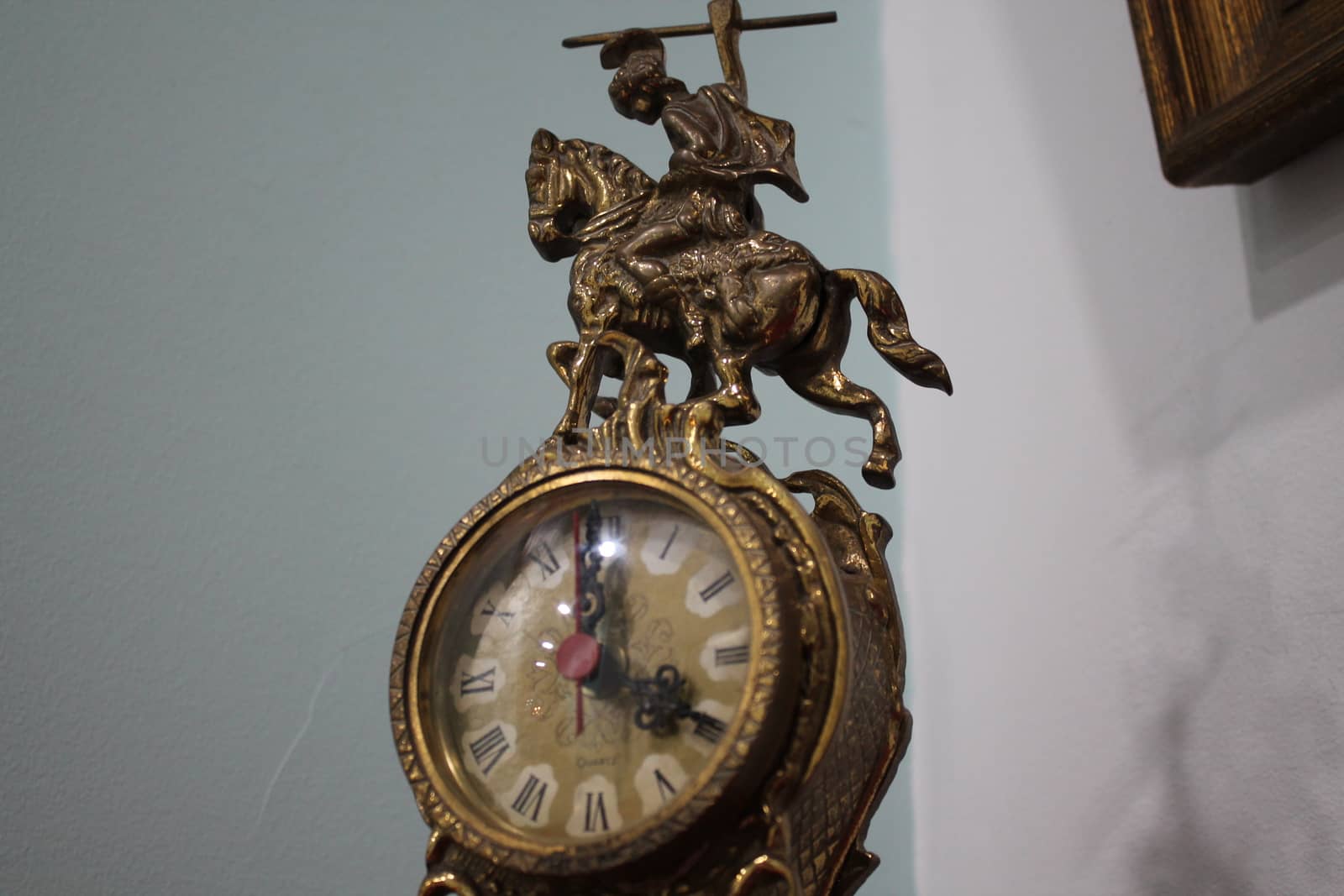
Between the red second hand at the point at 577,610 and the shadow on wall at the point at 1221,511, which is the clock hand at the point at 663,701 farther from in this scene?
the shadow on wall at the point at 1221,511

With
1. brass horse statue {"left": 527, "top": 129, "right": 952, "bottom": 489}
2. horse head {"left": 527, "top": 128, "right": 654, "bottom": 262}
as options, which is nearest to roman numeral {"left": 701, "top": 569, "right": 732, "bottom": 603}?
brass horse statue {"left": 527, "top": 129, "right": 952, "bottom": 489}

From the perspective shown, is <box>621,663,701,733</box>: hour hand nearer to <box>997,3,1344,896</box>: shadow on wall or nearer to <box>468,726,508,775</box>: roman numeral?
<box>468,726,508,775</box>: roman numeral

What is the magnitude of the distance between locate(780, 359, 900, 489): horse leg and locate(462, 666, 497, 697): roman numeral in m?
0.23

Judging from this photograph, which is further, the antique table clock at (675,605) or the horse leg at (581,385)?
the horse leg at (581,385)

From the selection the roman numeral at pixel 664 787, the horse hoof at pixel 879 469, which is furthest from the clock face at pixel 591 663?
the horse hoof at pixel 879 469

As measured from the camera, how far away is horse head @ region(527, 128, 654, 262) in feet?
2.36

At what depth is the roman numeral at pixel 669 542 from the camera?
1.92 ft

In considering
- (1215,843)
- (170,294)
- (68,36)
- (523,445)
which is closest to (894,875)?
(1215,843)

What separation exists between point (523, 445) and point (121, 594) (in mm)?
319

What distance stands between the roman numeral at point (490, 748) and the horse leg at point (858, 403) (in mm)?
237

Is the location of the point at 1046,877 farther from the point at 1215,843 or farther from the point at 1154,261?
the point at 1154,261

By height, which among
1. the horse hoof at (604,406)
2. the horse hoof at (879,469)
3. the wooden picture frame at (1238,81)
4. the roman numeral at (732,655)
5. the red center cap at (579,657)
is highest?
the wooden picture frame at (1238,81)

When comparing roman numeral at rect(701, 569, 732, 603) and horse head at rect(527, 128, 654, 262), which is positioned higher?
horse head at rect(527, 128, 654, 262)

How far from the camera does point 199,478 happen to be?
857 millimetres
